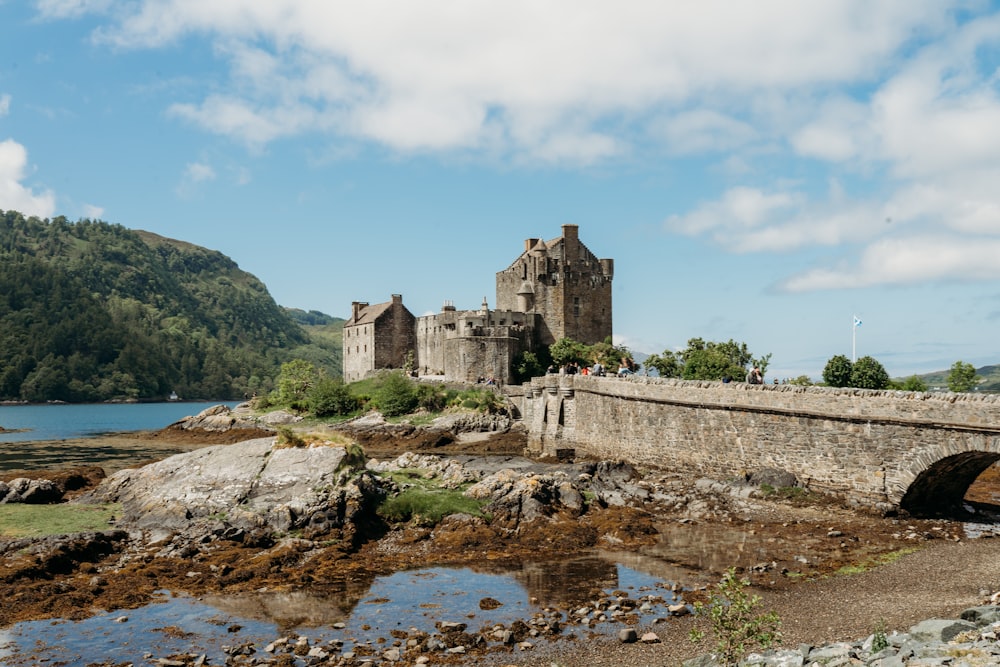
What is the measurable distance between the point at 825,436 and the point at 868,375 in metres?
20.7

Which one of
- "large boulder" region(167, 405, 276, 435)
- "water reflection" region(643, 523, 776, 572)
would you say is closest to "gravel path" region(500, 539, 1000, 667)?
"water reflection" region(643, 523, 776, 572)

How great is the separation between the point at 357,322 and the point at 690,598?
221ft

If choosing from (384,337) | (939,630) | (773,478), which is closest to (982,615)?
(939,630)

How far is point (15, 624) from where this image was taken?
16000mm

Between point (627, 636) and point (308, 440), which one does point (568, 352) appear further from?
point (627, 636)

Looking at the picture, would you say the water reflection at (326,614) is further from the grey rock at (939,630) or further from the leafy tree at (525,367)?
the leafy tree at (525,367)

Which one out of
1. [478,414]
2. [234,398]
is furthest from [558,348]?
[234,398]

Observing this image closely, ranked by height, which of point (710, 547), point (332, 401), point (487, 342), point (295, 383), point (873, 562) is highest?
point (487, 342)

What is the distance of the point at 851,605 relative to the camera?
16.2m

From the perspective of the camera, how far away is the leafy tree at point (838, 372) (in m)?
45.6

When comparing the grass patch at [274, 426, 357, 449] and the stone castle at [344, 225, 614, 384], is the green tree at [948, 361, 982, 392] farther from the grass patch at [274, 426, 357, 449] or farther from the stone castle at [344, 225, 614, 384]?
the grass patch at [274, 426, 357, 449]

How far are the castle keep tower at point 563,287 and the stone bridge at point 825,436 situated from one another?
2735 centimetres

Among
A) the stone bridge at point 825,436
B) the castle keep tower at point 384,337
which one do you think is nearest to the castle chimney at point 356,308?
the castle keep tower at point 384,337

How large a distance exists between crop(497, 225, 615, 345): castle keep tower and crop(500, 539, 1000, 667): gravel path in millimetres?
47573
